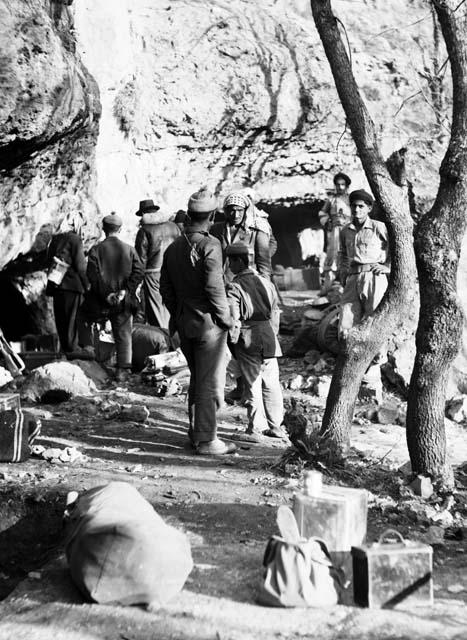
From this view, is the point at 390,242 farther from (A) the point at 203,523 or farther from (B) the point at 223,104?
→ (B) the point at 223,104

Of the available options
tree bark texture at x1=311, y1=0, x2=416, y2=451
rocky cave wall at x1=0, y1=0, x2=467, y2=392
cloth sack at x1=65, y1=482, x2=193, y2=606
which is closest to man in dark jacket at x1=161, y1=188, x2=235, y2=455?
tree bark texture at x1=311, y1=0, x2=416, y2=451

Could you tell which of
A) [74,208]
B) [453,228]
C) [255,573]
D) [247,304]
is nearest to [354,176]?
[74,208]

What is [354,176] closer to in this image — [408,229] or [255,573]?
[408,229]

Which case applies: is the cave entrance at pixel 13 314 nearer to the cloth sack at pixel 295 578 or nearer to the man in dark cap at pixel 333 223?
the man in dark cap at pixel 333 223

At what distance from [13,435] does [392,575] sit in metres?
3.76

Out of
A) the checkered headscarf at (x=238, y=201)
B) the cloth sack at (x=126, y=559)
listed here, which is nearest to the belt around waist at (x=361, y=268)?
the checkered headscarf at (x=238, y=201)

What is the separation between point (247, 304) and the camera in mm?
7648

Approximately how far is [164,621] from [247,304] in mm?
3862

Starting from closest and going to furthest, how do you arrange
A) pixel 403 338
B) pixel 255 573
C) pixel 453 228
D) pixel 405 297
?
1. pixel 255 573
2. pixel 453 228
3. pixel 405 297
4. pixel 403 338

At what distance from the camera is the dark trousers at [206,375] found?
7.09 meters

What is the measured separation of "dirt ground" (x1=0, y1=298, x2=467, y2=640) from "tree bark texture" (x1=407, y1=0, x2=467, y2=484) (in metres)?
0.38

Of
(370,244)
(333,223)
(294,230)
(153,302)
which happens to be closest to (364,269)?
(370,244)

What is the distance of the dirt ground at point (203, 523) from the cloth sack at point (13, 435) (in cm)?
10

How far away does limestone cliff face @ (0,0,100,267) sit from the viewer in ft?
33.5
